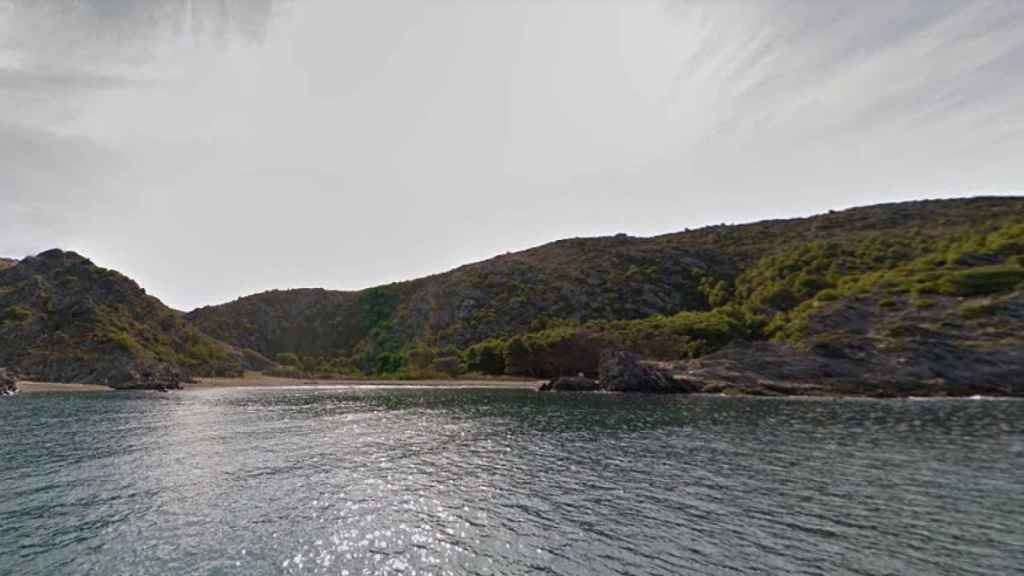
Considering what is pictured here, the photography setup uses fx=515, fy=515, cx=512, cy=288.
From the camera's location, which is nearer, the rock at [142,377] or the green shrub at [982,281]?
the green shrub at [982,281]

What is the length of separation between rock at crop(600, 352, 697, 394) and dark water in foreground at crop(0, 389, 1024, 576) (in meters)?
40.3

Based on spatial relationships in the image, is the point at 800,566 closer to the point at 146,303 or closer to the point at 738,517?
the point at 738,517

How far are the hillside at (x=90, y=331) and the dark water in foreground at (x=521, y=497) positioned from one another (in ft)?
260

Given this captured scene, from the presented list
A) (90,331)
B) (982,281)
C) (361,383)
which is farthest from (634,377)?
(90,331)

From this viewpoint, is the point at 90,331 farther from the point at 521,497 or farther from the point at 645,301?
the point at 645,301

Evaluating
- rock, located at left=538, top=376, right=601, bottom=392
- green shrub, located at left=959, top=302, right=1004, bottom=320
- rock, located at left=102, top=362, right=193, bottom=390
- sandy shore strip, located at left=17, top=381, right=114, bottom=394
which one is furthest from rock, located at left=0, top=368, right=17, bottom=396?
green shrub, located at left=959, top=302, right=1004, bottom=320

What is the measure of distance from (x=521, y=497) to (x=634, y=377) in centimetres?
7894

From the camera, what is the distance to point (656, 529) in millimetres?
25906

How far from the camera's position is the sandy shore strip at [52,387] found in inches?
4462

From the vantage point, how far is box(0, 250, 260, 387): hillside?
131 metres

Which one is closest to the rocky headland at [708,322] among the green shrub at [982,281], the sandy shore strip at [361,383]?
the green shrub at [982,281]

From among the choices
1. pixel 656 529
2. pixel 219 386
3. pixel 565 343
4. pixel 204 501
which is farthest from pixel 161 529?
pixel 219 386

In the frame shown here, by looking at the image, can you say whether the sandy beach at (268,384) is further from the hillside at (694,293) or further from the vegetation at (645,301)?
the hillside at (694,293)

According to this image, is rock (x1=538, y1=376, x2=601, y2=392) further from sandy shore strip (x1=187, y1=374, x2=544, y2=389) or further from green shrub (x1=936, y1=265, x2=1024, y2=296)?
green shrub (x1=936, y1=265, x2=1024, y2=296)
